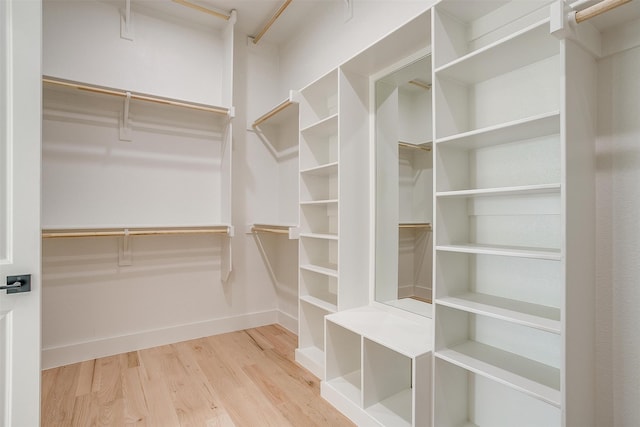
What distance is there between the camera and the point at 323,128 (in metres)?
2.51

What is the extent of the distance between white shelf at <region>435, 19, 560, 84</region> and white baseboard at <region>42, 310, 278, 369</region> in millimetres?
2651

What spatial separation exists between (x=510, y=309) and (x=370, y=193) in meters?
1.21

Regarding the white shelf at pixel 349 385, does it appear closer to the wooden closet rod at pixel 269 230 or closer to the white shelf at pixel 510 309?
the white shelf at pixel 510 309

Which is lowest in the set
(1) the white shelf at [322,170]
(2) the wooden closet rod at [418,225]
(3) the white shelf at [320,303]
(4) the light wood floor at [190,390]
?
(4) the light wood floor at [190,390]

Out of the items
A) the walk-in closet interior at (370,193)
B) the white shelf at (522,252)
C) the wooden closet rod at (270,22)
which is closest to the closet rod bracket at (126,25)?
the walk-in closet interior at (370,193)

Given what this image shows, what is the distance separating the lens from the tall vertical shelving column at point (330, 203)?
2.24 meters

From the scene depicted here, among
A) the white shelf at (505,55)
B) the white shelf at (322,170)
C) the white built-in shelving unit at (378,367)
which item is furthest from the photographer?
the white shelf at (322,170)

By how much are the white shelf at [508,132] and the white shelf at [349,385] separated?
1.52 m

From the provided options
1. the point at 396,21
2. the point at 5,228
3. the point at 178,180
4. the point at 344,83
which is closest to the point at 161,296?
the point at 178,180

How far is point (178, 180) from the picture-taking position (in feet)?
10.0

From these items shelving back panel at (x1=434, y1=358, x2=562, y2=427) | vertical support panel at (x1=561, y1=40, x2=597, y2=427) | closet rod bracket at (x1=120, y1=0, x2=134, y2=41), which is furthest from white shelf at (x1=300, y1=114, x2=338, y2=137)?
closet rod bracket at (x1=120, y1=0, x2=134, y2=41)

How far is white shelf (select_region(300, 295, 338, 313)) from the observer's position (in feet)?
7.55

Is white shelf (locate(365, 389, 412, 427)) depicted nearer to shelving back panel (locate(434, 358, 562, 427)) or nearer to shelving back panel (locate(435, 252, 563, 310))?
shelving back panel (locate(434, 358, 562, 427))

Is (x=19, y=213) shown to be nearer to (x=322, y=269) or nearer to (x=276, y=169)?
(x=322, y=269)
